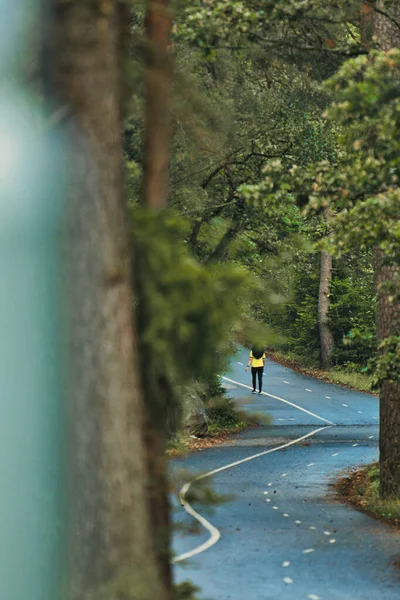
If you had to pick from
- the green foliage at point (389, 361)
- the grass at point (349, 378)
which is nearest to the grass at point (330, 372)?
the grass at point (349, 378)

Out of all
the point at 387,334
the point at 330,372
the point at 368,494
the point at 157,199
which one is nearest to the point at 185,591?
the point at 157,199

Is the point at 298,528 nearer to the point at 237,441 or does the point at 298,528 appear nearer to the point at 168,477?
the point at 168,477

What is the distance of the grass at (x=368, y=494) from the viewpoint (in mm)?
17969

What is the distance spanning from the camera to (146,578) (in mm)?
6629

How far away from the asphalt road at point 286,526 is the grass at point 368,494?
1.00ft

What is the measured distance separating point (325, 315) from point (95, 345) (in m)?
43.0

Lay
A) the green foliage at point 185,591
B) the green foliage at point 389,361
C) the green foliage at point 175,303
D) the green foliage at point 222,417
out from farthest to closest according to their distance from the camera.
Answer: the green foliage at point 222,417
the green foliage at point 389,361
the green foliage at point 185,591
the green foliage at point 175,303

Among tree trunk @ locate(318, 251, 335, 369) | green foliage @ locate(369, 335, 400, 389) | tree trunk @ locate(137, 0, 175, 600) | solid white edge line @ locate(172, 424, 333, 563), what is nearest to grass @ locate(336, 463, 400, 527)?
solid white edge line @ locate(172, 424, 333, 563)

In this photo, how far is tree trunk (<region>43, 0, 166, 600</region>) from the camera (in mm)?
6656

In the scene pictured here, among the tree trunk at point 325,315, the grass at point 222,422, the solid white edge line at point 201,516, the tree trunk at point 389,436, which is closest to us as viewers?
the solid white edge line at point 201,516

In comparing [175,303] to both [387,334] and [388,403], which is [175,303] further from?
[388,403]

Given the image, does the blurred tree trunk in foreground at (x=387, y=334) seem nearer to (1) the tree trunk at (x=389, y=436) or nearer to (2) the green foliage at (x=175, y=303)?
(1) the tree trunk at (x=389, y=436)

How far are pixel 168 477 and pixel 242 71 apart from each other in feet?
57.4

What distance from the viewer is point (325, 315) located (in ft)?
162
